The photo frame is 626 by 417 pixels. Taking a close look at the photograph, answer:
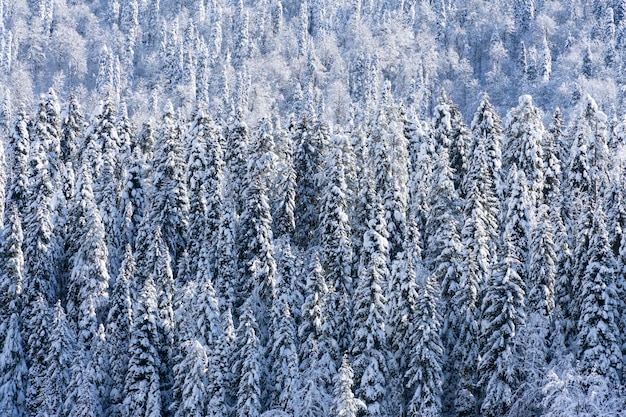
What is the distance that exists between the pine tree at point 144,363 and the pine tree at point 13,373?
9958mm

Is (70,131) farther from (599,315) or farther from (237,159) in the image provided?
(599,315)

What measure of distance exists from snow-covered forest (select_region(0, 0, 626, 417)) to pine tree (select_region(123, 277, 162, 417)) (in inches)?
5.9

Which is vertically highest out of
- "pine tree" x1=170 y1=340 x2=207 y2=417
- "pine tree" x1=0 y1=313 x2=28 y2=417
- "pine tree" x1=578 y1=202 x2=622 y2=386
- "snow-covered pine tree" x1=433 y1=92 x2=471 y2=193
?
"snow-covered pine tree" x1=433 y1=92 x2=471 y2=193

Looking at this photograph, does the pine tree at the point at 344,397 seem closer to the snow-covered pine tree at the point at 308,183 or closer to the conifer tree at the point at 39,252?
the snow-covered pine tree at the point at 308,183

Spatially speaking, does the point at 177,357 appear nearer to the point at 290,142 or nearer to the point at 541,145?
the point at 290,142

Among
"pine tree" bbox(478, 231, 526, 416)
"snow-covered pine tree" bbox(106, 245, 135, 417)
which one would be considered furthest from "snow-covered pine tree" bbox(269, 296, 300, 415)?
"pine tree" bbox(478, 231, 526, 416)

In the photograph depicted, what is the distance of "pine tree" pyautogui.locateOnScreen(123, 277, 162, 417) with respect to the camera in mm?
50469

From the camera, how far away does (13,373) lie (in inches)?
2213

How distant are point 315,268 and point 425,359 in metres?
10.1

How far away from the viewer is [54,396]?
52875mm

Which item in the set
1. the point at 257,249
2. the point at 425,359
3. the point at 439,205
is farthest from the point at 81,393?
the point at 439,205

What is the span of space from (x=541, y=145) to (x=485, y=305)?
21796 millimetres

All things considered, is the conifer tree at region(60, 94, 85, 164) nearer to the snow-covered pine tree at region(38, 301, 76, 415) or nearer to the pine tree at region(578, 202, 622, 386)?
the snow-covered pine tree at region(38, 301, 76, 415)

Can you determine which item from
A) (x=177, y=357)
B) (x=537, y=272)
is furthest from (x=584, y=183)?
(x=177, y=357)
